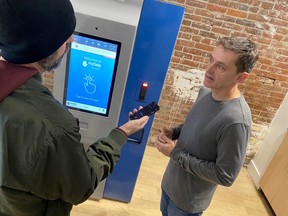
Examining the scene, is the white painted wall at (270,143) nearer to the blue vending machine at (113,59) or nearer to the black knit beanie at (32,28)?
the blue vending machine at (113,59)

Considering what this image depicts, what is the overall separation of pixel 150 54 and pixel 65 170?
1.13 m

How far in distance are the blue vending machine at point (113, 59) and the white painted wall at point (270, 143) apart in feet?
5.44

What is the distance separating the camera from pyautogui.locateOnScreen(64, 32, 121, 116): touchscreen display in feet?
5.39

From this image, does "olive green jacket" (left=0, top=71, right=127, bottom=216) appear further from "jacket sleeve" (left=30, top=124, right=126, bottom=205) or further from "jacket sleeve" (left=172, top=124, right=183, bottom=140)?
"jacket sleeve" (left=172, top=124, right=183, bottom=140)

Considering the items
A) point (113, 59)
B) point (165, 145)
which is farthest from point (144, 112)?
point (113, 59)

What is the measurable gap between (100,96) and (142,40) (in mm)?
454

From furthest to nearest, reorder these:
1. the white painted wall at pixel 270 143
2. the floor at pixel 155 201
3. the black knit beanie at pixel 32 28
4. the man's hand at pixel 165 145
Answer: the white painted wall at pixel 270 143 → the floor at pixel 155 201 → the man's hand at pixel 165 145 → the black knit beanie at pixel 32 28

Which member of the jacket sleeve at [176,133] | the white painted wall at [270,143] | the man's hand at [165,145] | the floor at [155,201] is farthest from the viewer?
the white painted wall at [270,143]

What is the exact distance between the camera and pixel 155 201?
8.70ft

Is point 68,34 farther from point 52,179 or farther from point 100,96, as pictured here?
point 100,96

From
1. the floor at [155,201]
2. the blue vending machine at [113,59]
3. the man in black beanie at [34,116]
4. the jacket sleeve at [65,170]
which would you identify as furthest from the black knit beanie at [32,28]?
the floor at [155,201]

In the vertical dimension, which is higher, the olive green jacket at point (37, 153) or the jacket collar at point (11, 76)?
the jacket collar at point (11, 76)

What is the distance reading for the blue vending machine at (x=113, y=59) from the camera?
159cm

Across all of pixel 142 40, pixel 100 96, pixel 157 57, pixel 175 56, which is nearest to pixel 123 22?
pixel 142 40
